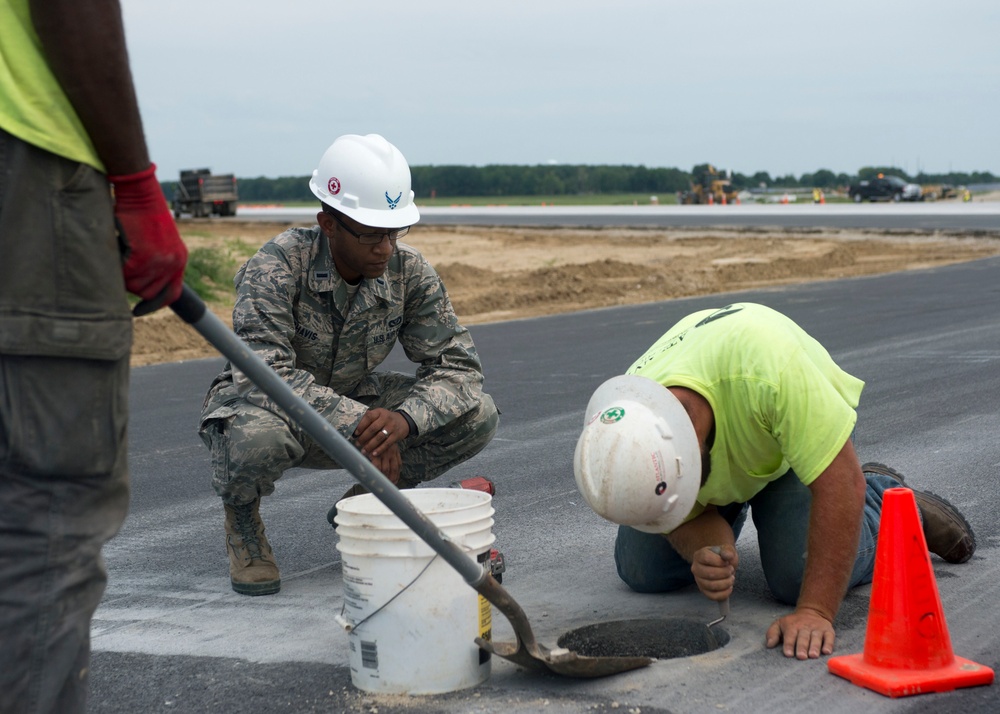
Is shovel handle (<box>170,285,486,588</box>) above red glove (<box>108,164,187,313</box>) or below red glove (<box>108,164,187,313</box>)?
below

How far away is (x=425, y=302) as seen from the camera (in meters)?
4.76

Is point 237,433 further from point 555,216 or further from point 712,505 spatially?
point 555,216

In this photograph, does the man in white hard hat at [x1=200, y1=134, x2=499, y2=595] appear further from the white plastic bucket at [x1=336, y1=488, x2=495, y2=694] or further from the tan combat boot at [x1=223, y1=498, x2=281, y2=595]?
the white plastic bucket at [x1=336, y1=488, x2=495, y2=694]

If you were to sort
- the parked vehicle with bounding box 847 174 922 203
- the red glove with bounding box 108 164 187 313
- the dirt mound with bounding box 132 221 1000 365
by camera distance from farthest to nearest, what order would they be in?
the parked vehicle with bounding box 847 174 922 203 < the dirt mound with bounding box 132 221 1000 365 < the red glove with bounding box 108 164 187 313

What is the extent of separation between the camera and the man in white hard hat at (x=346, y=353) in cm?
428

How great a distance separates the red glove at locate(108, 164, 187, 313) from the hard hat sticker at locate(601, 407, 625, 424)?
131cm

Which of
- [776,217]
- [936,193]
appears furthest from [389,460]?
[936,193]

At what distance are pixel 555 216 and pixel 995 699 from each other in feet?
148

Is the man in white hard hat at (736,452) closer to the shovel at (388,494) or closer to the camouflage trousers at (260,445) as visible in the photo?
the shovel at (388,494)

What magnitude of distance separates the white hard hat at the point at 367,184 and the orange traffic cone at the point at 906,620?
210 cm

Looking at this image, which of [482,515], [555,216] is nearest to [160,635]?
[482,515]

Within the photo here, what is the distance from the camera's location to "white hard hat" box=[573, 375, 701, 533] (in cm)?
315

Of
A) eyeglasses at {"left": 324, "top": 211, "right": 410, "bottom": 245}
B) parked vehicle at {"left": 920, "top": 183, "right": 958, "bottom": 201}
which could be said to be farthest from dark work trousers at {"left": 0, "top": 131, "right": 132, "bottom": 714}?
parked vehicle at {"left": 920, "top": 183, "right": 958, "bottom": 201}

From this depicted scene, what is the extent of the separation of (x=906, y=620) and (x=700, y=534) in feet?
2.44
